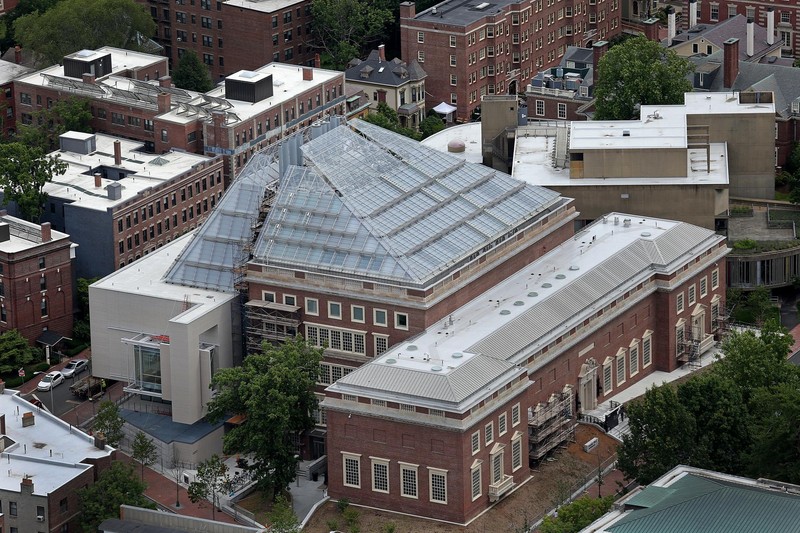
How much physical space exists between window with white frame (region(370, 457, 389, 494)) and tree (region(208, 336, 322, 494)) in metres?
8.09

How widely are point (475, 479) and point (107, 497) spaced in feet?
101

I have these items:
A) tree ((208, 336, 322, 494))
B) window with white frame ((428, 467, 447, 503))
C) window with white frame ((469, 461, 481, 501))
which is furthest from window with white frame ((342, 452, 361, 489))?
window with white frame ((469, 461, 481, 501))

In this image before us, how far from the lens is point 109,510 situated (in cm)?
19125

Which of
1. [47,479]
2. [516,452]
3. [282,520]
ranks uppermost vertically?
[516,452]

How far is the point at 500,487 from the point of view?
191 metres

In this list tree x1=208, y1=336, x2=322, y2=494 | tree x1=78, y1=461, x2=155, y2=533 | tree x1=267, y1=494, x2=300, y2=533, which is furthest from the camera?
tree x1=208, y1=336, x2=322, y2=494

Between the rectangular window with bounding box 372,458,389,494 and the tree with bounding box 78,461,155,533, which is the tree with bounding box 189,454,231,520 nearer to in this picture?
the tree with bounding box 78,461,155,533

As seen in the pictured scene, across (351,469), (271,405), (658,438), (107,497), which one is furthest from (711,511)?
(107,497)

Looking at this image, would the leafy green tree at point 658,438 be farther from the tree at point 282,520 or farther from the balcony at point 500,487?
the tree at point 282,520

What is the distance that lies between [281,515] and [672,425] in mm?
33039

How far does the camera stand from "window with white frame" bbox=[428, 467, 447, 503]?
18800 cm

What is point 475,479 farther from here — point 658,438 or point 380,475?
point 658,438

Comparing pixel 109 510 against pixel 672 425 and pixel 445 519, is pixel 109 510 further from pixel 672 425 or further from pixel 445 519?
pixel 672 425

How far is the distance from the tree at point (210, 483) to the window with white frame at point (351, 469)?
10543mm
